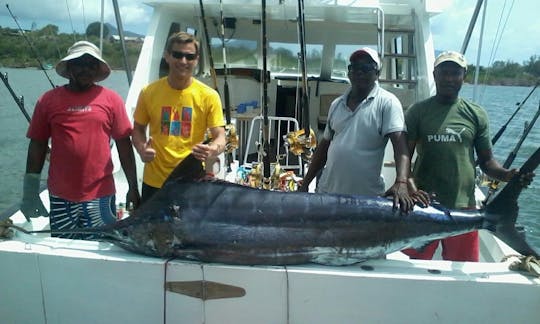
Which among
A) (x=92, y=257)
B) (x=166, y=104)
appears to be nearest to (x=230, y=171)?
(x=166, y=104)

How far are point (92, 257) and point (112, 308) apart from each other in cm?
23

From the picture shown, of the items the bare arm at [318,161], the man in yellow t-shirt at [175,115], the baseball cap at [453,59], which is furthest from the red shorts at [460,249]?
the man in yellow t-shirt at [175,115]

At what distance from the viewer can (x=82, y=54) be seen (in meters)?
2.57

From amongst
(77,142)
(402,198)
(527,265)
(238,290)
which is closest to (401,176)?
(402,198)

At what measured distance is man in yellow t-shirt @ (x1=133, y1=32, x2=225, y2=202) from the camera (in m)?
2.63

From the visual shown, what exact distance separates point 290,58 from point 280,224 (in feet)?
20.5

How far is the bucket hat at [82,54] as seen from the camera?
257 centimetres

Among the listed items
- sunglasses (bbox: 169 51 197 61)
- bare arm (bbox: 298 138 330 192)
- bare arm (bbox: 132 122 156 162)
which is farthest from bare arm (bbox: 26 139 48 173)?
bare arm (bbox: 298 138 330 192)

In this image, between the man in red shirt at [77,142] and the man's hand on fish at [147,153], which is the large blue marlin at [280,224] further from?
the man in red shirt at [77,142]

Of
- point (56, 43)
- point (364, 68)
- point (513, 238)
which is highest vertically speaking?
point (56, 43)

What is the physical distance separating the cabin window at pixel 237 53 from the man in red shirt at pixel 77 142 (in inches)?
180

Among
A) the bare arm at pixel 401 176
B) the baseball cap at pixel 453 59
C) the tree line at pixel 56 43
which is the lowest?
the bare arm at pixel 401 176

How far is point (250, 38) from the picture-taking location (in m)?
7.29

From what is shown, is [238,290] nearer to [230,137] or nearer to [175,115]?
[175,115]
